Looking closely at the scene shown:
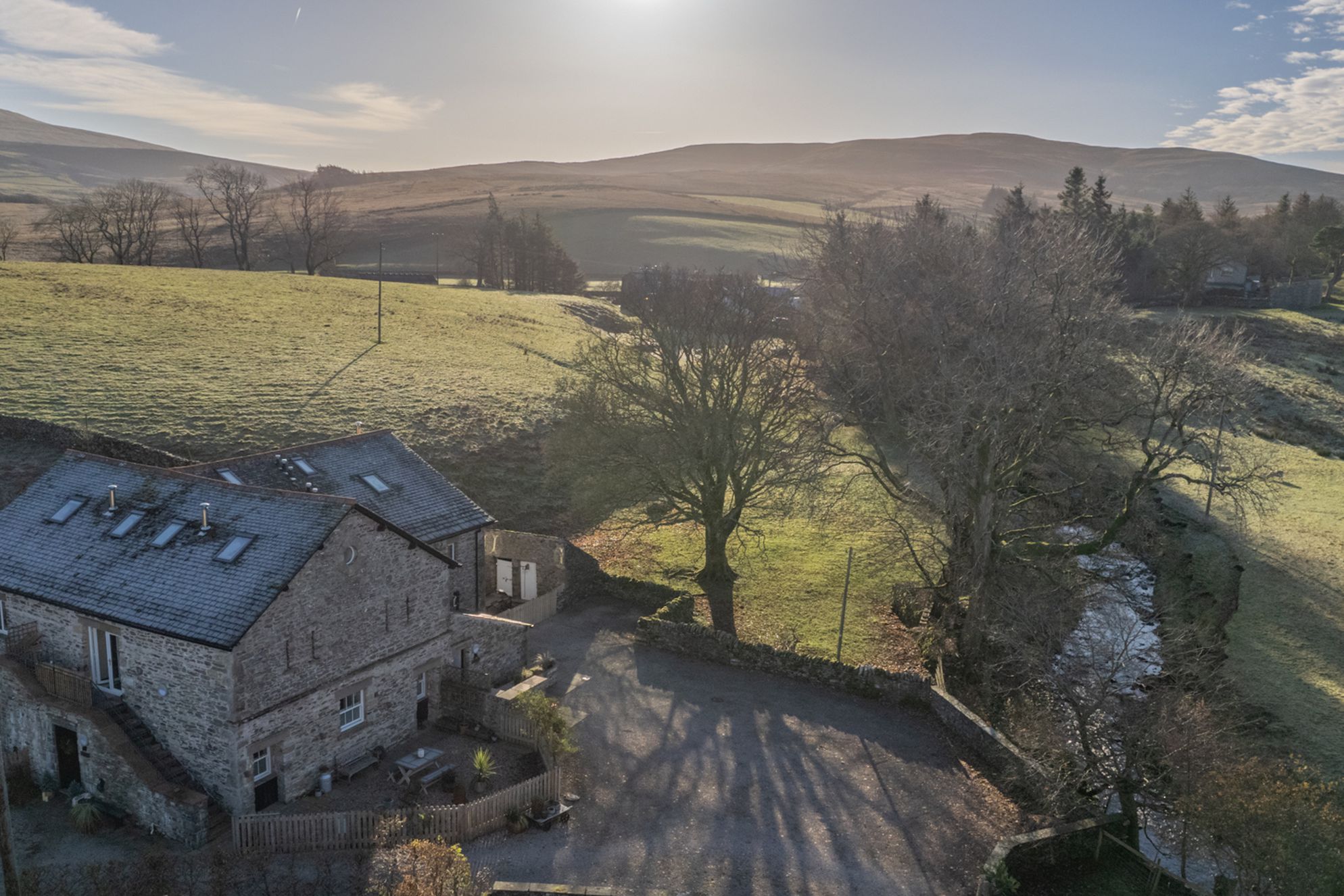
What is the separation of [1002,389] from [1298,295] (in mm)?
78014

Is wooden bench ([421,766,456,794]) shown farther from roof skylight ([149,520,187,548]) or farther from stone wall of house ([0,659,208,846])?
roof skylight ([149,520,187,548])

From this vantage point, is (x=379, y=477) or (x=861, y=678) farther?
(x=379, y=477)

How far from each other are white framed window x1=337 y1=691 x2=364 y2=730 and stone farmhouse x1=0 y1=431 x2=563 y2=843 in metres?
0.03

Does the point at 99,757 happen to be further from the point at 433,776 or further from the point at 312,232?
the point at 312,232

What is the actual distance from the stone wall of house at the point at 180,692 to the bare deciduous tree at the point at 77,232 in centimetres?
7202

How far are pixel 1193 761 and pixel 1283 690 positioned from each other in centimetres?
1123

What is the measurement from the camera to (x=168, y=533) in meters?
20.0

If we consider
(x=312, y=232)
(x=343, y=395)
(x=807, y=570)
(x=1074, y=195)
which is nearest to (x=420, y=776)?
(x=807, y=570)

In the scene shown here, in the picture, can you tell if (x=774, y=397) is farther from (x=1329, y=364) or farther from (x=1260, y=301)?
(x=1260, y=301)

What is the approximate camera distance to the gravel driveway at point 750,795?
1706 cm

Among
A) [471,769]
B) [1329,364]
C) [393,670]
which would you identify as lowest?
[471,769]

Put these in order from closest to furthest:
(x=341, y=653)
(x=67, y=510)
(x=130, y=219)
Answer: (x=341, y=653) → (x=67, y=510) → (x=130, y=219)

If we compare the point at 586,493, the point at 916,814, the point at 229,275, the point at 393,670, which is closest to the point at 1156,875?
the point at 916,814

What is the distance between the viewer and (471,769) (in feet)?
67.3
